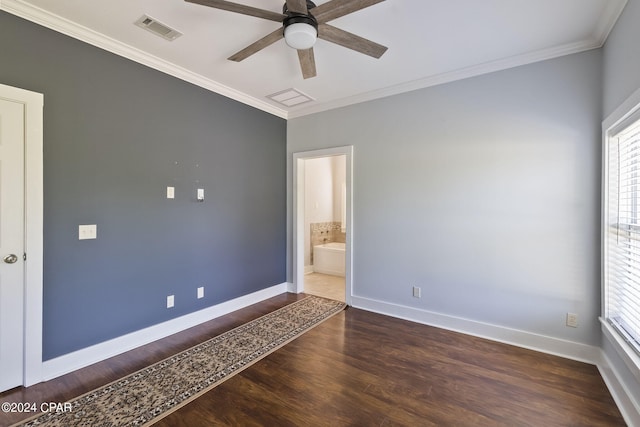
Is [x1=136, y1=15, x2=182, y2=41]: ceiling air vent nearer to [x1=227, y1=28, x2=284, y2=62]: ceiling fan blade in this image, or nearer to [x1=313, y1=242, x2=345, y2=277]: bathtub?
[x1=227, y1=28, x2=284, y2=62]: ceiling fan blade

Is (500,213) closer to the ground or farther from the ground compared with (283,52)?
closer to the ground

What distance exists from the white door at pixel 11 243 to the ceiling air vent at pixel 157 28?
3.55ft

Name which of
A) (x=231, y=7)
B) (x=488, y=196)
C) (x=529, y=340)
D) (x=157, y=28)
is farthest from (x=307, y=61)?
(x=529, y=340)

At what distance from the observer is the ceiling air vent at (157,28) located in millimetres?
2248

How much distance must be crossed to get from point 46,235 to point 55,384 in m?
1.12

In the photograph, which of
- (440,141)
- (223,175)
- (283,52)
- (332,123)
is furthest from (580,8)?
(223,175)

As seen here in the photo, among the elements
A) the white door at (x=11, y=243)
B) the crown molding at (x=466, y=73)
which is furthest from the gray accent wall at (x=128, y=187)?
the crown molding at (x=466, y=73)

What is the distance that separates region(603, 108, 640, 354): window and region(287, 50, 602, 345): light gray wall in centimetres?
18

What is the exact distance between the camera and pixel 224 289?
3.56 m

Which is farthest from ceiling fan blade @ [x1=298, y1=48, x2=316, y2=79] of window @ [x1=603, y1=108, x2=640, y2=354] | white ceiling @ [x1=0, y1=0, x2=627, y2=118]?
window @ [x1=603, y1=108, x2=640, y2=354]

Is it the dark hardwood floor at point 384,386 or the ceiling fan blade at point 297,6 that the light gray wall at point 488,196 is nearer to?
the dark hardwood floor at point 384,386

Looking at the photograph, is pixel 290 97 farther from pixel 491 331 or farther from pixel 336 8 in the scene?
pixel 491 331

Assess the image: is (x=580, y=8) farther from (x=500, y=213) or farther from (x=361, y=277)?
(x=361, y=277)

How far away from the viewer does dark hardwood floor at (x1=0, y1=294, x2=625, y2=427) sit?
1.83 meters
